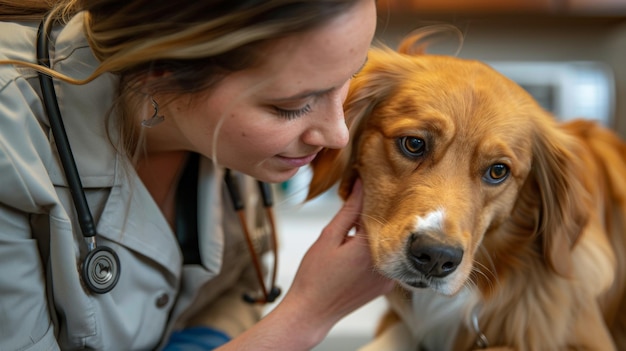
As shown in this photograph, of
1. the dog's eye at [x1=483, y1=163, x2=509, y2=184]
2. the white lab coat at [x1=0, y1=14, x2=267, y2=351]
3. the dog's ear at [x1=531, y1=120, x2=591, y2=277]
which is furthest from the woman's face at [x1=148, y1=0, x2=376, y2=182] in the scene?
the dog's ear at [x1=531, y1=120, x2=591, y2=277]

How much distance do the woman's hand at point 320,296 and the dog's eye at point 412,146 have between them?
0.43ft

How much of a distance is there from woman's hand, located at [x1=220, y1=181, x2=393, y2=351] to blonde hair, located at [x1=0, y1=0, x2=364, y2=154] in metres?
0.38

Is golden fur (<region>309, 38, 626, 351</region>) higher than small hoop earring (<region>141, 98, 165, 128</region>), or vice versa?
small hoop earring (<region>141, 98, 165, 128</region>)

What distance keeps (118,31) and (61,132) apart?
0.19 m

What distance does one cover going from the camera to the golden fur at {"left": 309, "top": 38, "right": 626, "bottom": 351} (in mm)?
995

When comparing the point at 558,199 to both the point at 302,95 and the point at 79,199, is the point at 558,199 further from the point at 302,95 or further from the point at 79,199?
the point at 79,199

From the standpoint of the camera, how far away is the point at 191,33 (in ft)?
2.55

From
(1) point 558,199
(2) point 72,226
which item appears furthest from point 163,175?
(1) point 558,199

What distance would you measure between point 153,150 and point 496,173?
1.91 ft

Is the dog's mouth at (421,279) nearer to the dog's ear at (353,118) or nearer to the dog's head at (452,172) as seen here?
the dog's head at (452,172)

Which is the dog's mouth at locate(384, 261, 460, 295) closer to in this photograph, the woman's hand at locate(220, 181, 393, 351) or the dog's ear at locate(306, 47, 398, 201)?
the woman's hand at locate(220, 181, 393, 351)

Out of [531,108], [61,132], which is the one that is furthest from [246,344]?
[531,108]

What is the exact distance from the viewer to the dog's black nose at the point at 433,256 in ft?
3.03

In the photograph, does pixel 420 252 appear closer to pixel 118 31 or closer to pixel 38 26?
pixel 118 31
